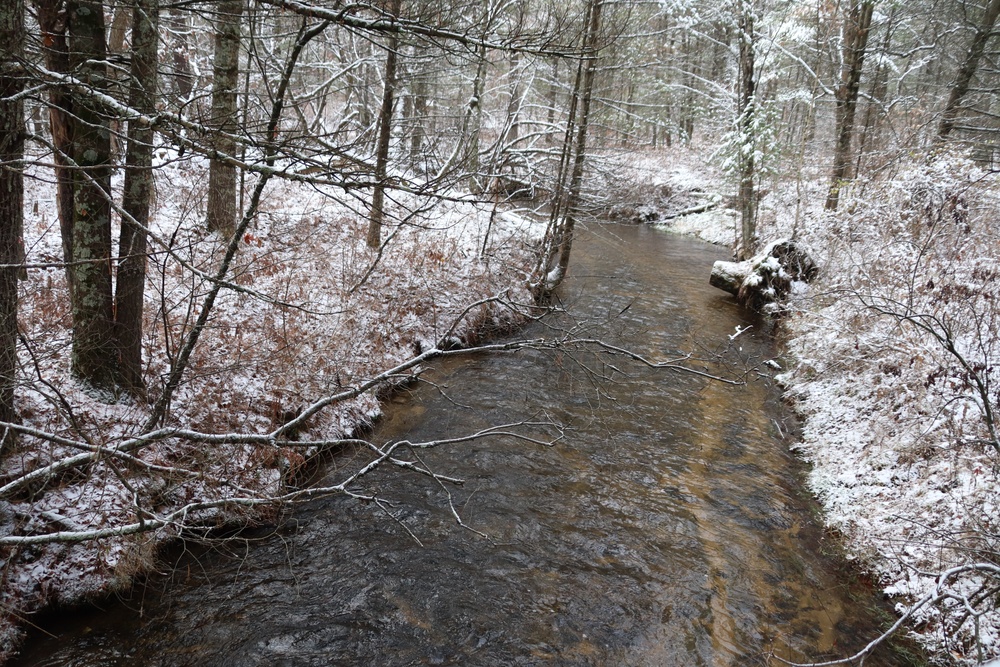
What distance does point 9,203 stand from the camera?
3.81 metres

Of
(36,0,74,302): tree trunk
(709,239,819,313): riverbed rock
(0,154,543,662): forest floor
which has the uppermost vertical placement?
(36,0,74,302): tree trunk

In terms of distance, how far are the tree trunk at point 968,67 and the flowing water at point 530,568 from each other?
8280mm

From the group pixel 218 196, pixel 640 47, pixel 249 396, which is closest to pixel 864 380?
pixel 249 396

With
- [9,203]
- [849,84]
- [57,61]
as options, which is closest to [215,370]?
[9,203]

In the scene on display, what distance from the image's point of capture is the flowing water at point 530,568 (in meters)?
4.00

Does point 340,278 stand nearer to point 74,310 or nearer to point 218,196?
point 218,196

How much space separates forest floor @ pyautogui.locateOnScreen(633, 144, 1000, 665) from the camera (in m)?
4.41

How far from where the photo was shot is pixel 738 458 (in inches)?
271

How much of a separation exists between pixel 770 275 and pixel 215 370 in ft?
36.8

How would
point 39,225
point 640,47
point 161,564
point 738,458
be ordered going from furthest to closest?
point 640,47, point 39,225, point 738,458, point 161,564

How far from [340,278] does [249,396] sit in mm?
3314

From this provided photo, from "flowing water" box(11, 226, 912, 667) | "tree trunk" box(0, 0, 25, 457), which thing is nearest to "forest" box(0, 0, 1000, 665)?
"tree trunk" box(0, 0, 25, 457)

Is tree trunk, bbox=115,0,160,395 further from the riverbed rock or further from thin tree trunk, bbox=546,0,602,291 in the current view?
the riverbed rock

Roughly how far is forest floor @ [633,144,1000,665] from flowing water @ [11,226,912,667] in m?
0.52
